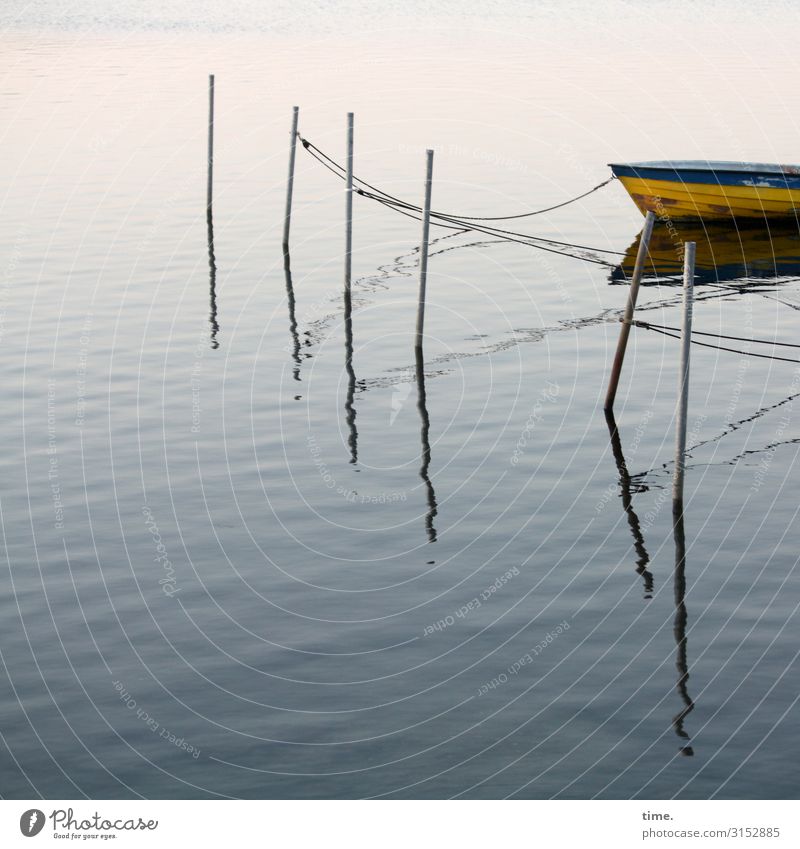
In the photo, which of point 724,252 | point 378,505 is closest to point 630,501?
point 378,505

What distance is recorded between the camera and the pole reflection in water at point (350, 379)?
816 inches

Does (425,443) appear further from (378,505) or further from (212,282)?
(212,282)

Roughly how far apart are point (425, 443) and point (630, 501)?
12.0 ft

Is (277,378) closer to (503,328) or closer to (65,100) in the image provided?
(503,328)

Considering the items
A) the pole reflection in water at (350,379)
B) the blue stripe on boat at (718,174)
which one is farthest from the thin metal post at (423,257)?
the blue stripe on boat at (718,174)

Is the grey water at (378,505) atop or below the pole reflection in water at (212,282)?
below

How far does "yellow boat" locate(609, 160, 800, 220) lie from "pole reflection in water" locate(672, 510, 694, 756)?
19055mm

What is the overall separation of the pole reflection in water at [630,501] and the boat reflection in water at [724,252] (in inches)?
435

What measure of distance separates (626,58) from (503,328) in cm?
5171

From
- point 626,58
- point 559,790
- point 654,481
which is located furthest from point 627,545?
point 626,58

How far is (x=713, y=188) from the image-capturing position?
3528 cm

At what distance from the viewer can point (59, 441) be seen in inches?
811

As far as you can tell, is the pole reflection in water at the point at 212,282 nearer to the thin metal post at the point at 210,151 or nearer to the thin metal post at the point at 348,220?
the thin metal post at the point at 210,151

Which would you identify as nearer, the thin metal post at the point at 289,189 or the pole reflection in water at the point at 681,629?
the pole reflection in water at the point at 681,629
